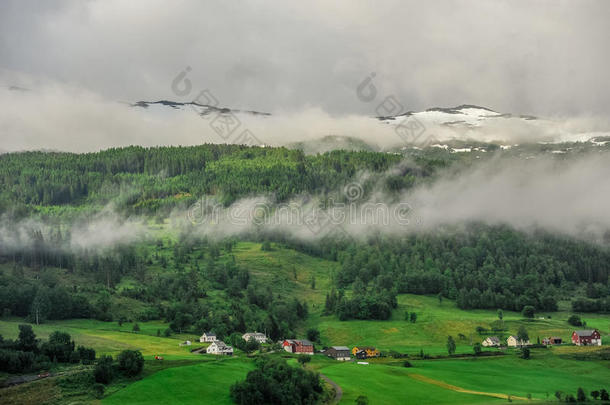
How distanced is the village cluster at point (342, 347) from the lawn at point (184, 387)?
2686 centimetres

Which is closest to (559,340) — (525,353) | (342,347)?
(525,353)

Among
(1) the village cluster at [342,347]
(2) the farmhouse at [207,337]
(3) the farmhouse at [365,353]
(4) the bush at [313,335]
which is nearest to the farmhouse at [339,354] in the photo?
(1) the village cluster at [342,347]

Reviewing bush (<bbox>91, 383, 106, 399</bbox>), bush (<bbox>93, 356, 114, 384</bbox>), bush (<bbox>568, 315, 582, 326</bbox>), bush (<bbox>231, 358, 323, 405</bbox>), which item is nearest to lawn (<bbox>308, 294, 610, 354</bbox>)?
bush (<bbox>568, 315, 582, 326</bbox>)

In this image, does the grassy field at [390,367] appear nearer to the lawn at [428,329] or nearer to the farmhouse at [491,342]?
the lawn at [428,329]

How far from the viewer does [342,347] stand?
141500mm

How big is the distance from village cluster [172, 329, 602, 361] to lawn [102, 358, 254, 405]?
88.1 ft

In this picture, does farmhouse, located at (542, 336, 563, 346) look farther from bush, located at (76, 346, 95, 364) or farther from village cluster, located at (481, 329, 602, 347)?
bush, located at (76, 346, 95, 364)

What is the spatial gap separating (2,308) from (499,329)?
12371 centimetres

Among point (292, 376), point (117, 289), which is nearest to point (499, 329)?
point (292, 376)

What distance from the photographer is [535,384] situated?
108 m

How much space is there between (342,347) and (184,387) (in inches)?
2449

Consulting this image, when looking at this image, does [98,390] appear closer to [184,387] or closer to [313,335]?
[184,387]

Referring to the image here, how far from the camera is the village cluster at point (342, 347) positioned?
4978 inches

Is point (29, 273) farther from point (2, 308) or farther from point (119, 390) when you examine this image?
point (119, 390)
